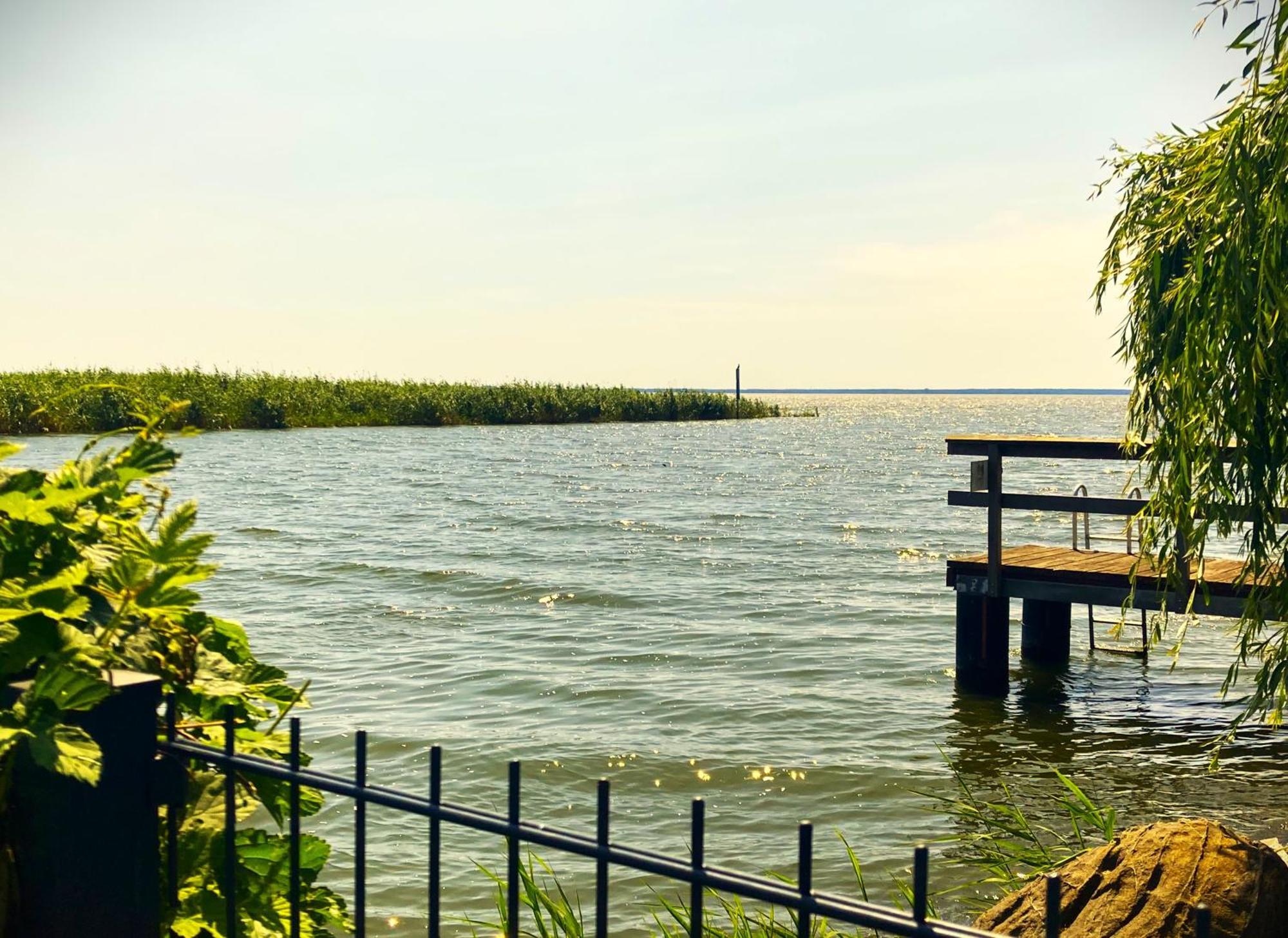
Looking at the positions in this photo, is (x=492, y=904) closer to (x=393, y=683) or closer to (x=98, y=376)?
(x=393, y=683)

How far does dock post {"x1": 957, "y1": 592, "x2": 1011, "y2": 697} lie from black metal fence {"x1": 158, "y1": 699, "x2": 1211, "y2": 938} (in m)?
9.66

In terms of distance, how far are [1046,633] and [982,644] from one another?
7.44 feet

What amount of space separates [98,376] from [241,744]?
55679 mm

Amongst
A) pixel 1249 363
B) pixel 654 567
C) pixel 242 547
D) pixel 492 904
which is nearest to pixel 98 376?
pixel 242 547

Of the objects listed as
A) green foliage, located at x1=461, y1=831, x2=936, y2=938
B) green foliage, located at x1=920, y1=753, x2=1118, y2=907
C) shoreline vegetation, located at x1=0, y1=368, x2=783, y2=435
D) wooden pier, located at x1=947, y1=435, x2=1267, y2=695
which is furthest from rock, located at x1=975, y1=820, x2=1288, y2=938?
shoreline vegetation, located at x1=0, y1=368, x2=783, y2=435

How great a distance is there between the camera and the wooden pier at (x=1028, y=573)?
10.1 m

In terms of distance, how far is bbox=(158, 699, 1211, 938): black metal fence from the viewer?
209 centimetres

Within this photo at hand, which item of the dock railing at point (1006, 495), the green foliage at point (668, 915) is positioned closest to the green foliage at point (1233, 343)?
the green foliage at point (668, 915)

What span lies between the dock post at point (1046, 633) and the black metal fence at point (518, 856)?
1198cm

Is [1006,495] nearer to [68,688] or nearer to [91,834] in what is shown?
[91,834]

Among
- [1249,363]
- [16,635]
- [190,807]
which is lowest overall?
[190,807]

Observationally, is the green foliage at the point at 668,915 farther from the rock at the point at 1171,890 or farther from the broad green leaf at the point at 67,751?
the broad green leaf at the point at 67,751

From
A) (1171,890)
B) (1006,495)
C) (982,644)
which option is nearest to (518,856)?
(1171,890)

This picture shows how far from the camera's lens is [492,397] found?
72438 mm
